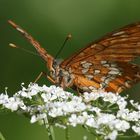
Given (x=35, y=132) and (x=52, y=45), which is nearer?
(x=35, y=132)

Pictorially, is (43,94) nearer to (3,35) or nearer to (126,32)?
(126,32)

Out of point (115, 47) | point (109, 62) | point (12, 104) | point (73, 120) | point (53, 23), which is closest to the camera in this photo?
point (73, 120)

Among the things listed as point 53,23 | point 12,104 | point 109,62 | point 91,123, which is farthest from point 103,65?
point 53,23

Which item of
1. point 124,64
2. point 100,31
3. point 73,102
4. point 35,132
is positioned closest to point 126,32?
Result: point 124,64

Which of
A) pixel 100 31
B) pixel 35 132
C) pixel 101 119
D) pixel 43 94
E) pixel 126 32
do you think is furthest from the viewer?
pixel 100 31

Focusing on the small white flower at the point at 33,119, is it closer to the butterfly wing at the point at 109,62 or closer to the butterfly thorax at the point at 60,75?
the butterfly thorax at the point at 60,75

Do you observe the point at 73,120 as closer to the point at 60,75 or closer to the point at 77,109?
the point at 77,109
